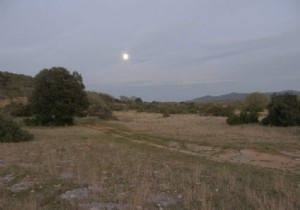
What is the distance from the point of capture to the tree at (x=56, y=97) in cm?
3428

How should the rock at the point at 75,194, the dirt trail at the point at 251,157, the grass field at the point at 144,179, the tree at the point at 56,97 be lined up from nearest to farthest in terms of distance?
1. the grass field at the point at 144,179
2. the rock at the point at 75,194
3. the dirt trail at the point at 251,157
4. the tree at the point at 56,97

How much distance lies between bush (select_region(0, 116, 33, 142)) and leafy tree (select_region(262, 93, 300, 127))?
20095mm

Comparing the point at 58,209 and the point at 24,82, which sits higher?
the point at 24,82

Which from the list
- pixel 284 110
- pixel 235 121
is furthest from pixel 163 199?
pixel 235 121

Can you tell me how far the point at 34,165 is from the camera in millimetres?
12922

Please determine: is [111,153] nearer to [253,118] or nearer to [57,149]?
[57,149]

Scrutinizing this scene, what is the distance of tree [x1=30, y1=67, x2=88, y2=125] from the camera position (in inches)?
1350

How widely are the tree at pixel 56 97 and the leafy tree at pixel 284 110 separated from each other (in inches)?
675

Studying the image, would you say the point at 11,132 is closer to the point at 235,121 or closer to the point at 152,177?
the point at 152,177

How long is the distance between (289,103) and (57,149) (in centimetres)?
2140

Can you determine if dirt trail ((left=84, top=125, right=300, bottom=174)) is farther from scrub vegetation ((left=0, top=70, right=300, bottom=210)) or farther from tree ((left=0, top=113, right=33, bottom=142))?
tree ((left=0, top=113, right=33, bottom=142))

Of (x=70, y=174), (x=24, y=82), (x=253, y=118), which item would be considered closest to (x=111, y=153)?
(x=70, y=174)

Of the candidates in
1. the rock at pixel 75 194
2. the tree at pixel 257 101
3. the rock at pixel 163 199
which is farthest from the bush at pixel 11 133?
the tree at pixel 257 101

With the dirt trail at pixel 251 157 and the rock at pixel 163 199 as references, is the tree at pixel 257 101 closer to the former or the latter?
the dirt trail at pixel 251 157
